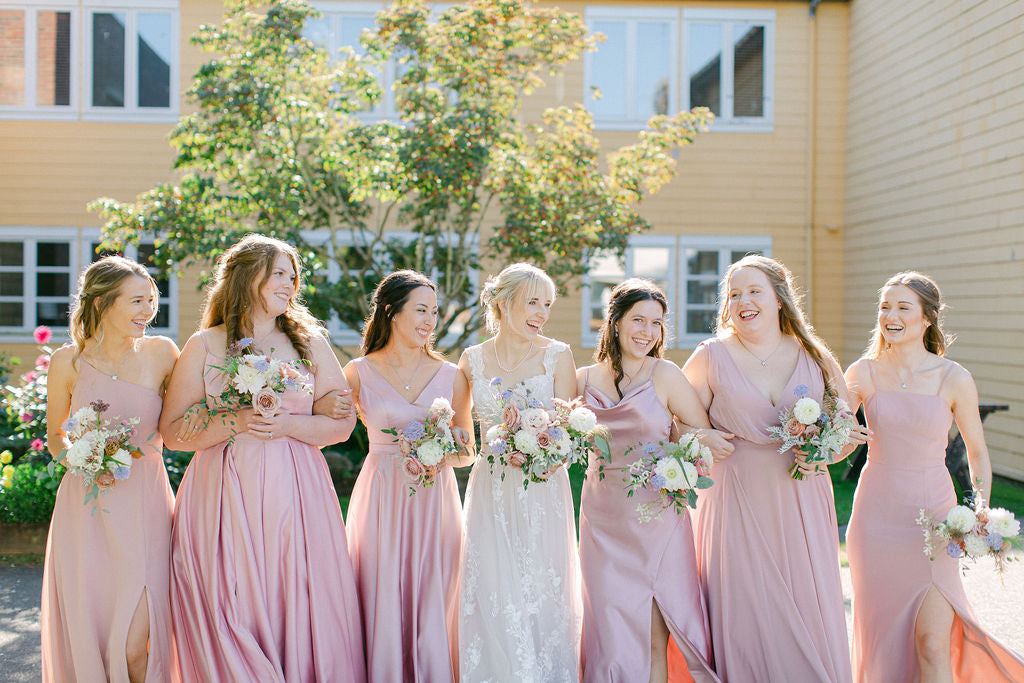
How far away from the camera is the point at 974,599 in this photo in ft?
20.4

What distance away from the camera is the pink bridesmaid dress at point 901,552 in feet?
13.9

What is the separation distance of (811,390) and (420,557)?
2157mm

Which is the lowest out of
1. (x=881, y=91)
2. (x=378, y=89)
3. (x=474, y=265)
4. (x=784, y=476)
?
(x=784, y=476)

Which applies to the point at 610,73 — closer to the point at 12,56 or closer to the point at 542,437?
the point at 12,56

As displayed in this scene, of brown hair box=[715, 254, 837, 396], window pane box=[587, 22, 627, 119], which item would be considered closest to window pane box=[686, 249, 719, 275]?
window pane box=[587, 22, 627, 119]

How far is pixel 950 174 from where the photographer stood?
461 inches

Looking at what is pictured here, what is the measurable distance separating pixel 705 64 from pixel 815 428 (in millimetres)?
11575

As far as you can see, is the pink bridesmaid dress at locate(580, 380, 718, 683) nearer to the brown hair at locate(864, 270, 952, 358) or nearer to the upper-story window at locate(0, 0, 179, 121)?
the brown hair at locate(864, 270, 952, 358)

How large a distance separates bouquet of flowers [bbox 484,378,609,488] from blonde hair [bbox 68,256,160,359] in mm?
1793

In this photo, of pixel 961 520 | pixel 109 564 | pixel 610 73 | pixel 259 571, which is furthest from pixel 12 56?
pixel 961 520

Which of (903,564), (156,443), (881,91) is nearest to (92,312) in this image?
(156,443)

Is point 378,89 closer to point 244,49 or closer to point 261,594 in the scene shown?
point 244,49

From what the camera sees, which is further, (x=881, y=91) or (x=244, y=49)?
(x=881, y=91)

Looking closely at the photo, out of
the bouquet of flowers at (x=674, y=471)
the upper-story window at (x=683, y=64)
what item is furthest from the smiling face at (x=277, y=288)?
the upper-story window at (x=683, y=64)
